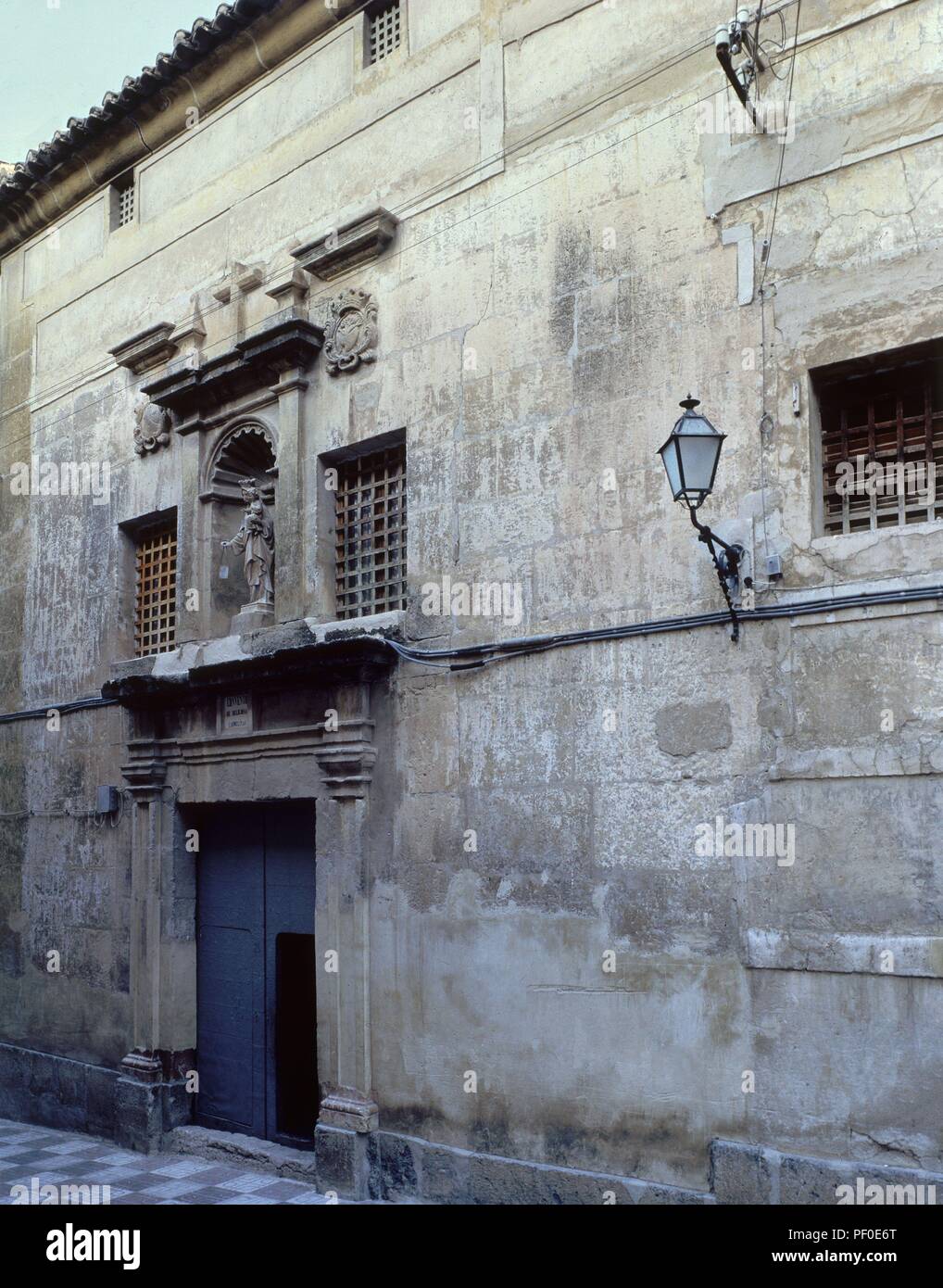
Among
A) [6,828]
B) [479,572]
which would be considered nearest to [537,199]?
[479,572]

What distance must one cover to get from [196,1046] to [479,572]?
459cm

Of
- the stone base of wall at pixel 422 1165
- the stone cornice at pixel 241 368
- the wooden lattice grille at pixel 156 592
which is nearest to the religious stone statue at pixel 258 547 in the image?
the stone cornice at pixel 241 368

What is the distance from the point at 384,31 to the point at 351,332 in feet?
7.27

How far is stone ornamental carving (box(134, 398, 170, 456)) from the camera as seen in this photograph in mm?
A: 10008

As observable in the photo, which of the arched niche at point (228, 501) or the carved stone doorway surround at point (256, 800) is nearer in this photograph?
the carved stone doorway surround at point (256, 800)

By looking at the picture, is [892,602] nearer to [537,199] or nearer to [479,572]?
[479,572]

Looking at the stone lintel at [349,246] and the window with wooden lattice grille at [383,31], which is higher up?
the window with wooden lattice grille at [383,31]

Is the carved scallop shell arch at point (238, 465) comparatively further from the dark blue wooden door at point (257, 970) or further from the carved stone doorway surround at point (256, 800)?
the dark blue wooden door at point (257, 970)

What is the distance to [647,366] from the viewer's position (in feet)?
22.3

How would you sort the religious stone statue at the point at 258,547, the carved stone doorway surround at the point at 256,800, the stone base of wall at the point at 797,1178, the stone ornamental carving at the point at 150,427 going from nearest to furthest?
the stone base of wall at the point at 797,1178 → the carved stone doorway surround at the point at 256,800 → the religious stone statue at the point at 258,547 → the stone ornamental carving at the point at 150,427

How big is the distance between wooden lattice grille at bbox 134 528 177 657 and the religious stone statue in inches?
41.1

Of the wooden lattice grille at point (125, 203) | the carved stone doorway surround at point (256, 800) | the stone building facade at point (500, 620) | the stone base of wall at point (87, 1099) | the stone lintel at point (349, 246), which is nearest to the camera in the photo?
the stone building facade at point (500, 620)

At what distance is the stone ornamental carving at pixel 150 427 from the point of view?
10.0 m

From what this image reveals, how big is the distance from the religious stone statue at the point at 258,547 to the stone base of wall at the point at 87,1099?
3765 millimetres
